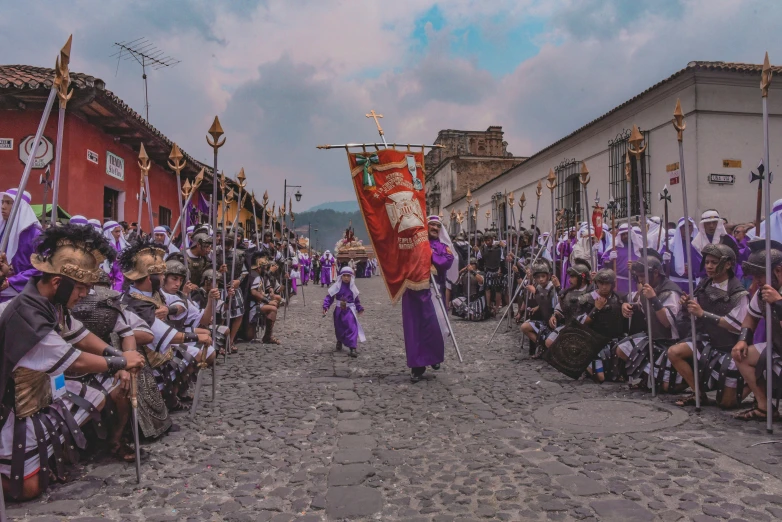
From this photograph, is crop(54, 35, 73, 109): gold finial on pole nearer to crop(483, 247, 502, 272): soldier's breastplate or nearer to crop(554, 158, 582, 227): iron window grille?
crop(483, 247, 502, 272): soldier's breastplate

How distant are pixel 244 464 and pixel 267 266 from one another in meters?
6.77

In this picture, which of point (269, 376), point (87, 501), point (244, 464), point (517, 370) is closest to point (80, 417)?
point (87, 501)

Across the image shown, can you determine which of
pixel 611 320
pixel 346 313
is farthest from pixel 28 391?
pixel 346 313

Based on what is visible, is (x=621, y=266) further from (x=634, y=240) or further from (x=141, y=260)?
(x=141, y=260)

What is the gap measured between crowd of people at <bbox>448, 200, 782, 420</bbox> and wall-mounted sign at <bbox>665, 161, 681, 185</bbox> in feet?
20.8

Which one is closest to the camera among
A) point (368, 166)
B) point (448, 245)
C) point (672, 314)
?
point (672, 314)

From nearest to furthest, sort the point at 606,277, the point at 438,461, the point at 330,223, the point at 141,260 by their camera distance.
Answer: the point at 438,461 → the point at 141,260 → the point at 606,277 → the point at 330,223

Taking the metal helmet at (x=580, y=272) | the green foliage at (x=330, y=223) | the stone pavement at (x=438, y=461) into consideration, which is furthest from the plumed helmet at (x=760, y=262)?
the green foliage at (x=330, y=223)

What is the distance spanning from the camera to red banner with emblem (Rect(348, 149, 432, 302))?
7.42 metres

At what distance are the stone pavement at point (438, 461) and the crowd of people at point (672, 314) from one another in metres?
0.32

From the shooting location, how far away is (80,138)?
12375 mm

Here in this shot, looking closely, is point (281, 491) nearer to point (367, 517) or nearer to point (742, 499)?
point (367, 517)

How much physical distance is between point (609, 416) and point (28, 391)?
15.1ft

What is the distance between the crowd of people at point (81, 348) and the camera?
354 cm
